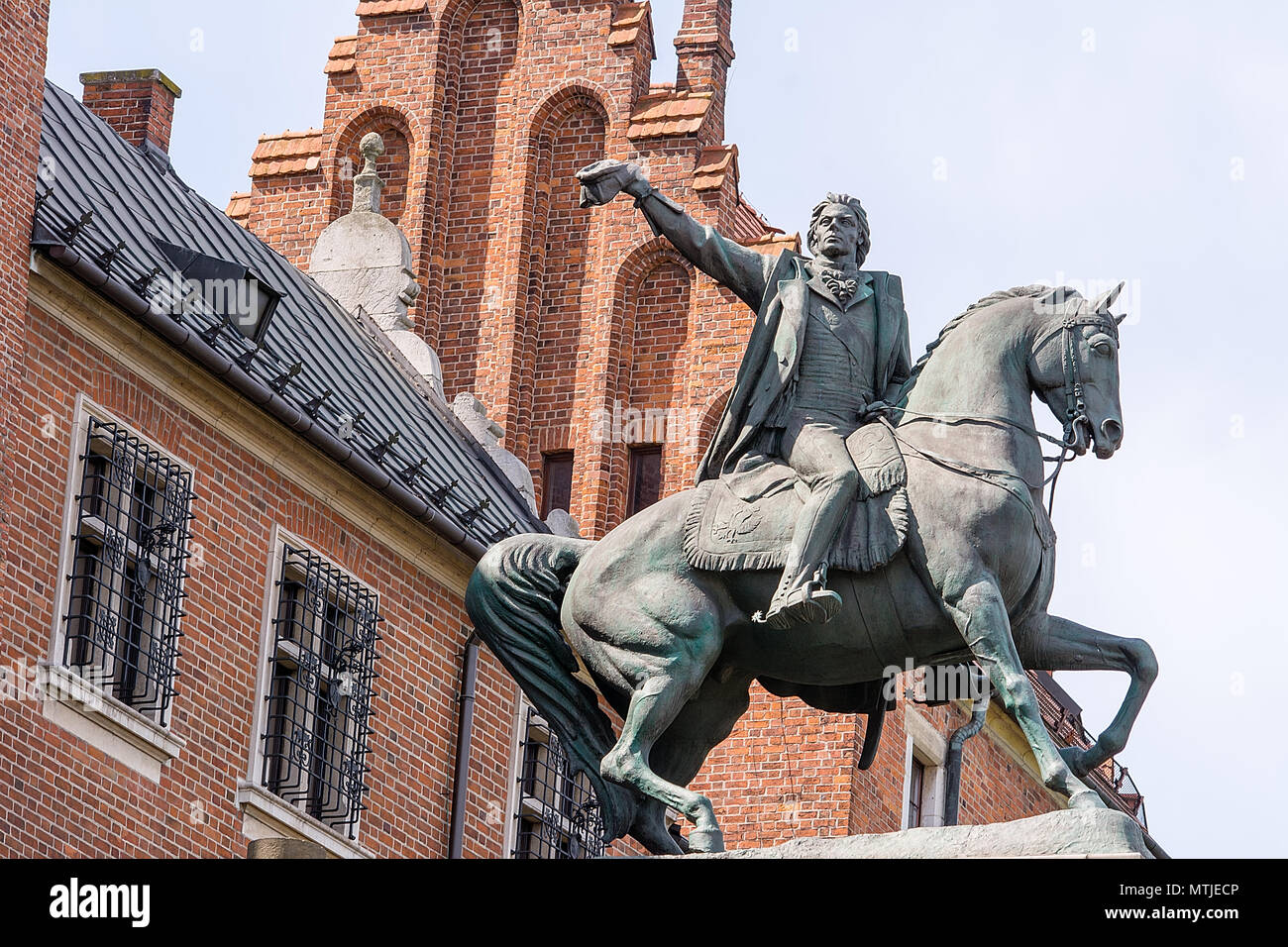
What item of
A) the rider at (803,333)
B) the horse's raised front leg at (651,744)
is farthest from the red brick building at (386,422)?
the rider at (803,333)

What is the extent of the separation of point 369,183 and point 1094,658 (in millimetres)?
19627

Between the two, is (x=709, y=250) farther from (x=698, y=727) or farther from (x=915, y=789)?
(x=915, y=789)

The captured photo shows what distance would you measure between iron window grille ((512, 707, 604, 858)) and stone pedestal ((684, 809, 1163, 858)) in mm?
14867

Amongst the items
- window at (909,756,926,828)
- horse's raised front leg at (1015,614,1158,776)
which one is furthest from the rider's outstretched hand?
window at (909,756,926,828)

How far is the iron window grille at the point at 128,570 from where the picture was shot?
21.9 m

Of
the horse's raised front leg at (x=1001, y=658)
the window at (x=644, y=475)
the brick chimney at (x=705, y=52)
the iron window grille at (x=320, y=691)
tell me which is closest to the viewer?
the horse's raised front leg at (x=1001, y=658)

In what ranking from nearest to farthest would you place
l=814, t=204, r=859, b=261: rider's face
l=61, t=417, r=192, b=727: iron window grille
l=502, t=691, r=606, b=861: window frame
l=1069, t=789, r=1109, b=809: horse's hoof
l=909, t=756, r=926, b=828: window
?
l=1069, t=789, r=1109, b=809: horse's hoof < l=814, t=204, r=859, b=261: rider's face < l=61, t=417, r=192, b=727: iron window grille < l=502, t=691, r=606, b=861: window frame < l=909, t=756, r=926, b=828: window

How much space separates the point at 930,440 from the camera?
42.7 feet

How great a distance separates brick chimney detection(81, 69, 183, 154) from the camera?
30250 mm

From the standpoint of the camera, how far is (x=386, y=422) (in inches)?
1070

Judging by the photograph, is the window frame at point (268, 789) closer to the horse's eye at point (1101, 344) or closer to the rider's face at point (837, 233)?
the rider's face at point (837, 233)

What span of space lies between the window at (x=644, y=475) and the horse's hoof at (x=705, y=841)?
18.5 metres

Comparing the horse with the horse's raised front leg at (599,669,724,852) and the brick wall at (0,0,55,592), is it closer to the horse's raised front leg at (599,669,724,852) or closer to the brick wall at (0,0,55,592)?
the horse's raised front leg at (599,669,724,852)
